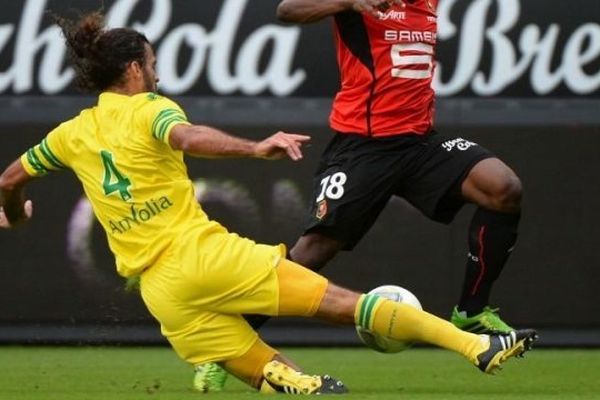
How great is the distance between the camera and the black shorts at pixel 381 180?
368 inches

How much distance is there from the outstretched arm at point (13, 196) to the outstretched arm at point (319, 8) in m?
1.49

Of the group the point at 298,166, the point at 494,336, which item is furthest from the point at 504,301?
the point at 494,336

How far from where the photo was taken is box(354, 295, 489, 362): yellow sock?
322 inches

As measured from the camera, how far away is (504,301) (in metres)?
12.2

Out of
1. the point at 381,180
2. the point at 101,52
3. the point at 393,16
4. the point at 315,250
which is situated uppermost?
the point at 393,16

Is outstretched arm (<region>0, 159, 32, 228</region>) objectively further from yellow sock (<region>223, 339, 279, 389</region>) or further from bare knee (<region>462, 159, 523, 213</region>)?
bare knee (<region>462, 159, 523, 213</region>)

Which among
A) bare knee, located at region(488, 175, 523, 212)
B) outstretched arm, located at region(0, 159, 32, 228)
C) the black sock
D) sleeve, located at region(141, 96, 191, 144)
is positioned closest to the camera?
sleeve, located at region(141, 96, 191, 144)

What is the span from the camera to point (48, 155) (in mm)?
8531

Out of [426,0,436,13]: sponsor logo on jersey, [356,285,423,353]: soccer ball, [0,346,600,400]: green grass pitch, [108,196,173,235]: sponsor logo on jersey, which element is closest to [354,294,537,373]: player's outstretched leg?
[356,285,423,353]: soccer ball

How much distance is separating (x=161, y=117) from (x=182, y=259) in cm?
61

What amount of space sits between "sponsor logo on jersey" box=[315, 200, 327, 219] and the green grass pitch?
837 mm

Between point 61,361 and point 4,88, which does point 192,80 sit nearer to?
point 4,88

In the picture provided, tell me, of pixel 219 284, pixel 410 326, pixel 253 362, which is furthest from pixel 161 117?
pixel 410 326

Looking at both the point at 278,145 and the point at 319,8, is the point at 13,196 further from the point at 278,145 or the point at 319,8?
the point at 278,145
